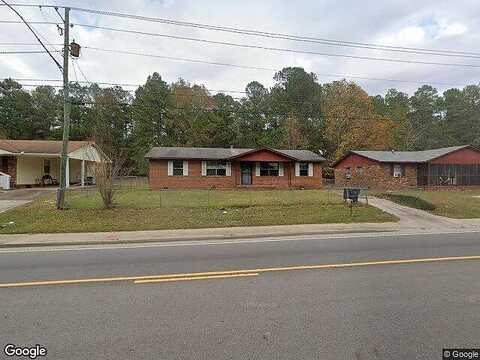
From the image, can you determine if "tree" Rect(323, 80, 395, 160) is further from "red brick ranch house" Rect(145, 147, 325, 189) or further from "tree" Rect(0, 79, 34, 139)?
"tree" Rect(0, 79, 34, 139)

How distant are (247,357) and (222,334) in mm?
552

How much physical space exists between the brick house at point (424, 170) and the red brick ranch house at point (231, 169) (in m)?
6.17

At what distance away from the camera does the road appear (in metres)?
3.51

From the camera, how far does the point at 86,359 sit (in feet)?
10.7

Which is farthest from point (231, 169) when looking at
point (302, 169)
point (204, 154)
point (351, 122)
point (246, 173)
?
point (351, 122)

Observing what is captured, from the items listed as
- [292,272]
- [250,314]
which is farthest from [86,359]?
[292,272]

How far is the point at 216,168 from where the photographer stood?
1170 inches

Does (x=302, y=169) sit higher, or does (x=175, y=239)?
(x=302, y=169)

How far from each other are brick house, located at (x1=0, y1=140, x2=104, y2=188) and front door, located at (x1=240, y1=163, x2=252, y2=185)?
12.5 meters

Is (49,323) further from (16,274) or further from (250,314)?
(16,274)

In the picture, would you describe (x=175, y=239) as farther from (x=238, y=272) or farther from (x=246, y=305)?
(x=246, y=305)

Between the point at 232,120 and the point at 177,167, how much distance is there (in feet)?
95.6

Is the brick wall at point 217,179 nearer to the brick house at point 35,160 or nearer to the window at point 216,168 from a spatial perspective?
the window at point 216,168

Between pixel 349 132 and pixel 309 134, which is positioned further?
pixel 309 134
